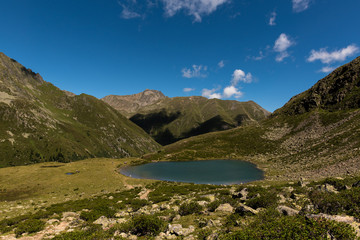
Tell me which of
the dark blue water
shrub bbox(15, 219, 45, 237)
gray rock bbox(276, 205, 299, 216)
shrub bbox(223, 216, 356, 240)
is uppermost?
shrub bbox(223, 216, 356, 240)

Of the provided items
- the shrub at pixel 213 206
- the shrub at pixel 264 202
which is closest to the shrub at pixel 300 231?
the shrub at pixel 264 202

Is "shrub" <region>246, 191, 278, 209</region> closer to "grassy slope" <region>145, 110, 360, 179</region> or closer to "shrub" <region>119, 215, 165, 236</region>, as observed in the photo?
"shrub" <region>119, 215, 165, 236</region>

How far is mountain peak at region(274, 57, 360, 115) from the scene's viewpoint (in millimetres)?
118000

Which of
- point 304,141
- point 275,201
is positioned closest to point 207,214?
point 275,201

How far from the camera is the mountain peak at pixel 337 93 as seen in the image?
118000 mm

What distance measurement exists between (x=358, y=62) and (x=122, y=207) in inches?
7680

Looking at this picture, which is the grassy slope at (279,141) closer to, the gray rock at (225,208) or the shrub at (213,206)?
the gray rock at (225,208)

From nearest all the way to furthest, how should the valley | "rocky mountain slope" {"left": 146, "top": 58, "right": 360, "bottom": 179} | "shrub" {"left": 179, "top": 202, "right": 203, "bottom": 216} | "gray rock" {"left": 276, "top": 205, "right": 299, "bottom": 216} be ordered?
1. the valley
2. "gray rock" {"left": 276, "top": 205, "right": 299, "bottom": 216}
3. "shrub" {"left": 179, "top": 202, "right": 203, "bottom": 216}
4. "rocky mountain slope" {"left": 146, "top": 58, "right": 360, "bottom": 179}

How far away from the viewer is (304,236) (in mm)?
8648

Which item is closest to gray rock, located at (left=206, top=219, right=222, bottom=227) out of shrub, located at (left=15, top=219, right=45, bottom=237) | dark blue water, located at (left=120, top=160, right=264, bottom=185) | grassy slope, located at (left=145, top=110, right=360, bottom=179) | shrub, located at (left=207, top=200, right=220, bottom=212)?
shrub, located at (left=207, top=200, right=220, bottom=212)

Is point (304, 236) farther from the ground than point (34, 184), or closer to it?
farther from the ground

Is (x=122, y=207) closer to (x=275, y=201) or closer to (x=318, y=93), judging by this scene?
(x=275, y=201)

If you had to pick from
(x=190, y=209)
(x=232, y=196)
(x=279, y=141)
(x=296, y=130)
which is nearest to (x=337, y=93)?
(x=296, y=130)

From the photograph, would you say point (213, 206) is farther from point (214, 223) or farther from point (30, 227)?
point (30, 227)
